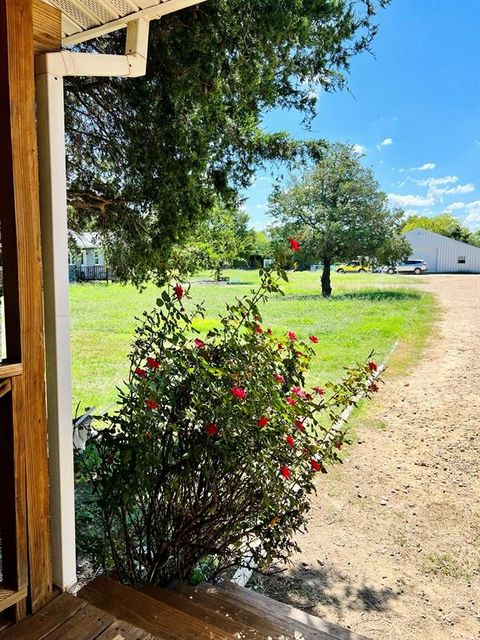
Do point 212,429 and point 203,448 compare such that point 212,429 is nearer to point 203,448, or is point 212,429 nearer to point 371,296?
point 203,448

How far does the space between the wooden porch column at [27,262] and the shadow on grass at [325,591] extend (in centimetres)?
121

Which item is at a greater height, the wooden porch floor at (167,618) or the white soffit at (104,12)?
the white soffit at (104,12)

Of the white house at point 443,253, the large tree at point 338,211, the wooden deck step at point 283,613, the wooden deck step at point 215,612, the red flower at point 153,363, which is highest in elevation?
the large tree at point 338,211

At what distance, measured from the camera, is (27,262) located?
0.96 m

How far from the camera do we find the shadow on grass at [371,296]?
38.5 ft

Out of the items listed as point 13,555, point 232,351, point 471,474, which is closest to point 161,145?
point 232,351

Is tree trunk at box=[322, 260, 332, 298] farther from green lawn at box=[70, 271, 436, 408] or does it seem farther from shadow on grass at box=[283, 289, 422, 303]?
green lawn at box=[70, 271, 436, 408]

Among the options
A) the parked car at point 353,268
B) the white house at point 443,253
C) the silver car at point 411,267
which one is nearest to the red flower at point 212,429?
the parked car at point 353,268

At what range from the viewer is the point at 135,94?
237cm

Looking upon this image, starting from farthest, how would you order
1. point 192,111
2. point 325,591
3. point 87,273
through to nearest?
point 87,273, point 192,111, point 325,591

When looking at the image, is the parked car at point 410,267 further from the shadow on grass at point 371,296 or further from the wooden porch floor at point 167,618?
the wooden porch floor at point 167,618

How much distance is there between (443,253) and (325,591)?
13.0m

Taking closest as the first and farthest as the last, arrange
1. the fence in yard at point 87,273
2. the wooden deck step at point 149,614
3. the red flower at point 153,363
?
→ the wooden deck step at point 149,614 < the red flower at point 153,363 < the fence in yard at point 87,273

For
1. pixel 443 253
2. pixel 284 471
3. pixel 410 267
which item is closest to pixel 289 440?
pixel 284 471
